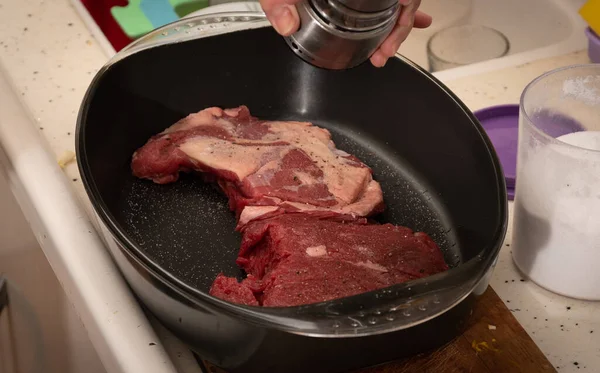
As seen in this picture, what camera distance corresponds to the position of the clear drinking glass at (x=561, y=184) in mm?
900

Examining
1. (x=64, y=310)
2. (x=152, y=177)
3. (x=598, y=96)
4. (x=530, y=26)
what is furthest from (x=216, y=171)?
(x=530, y=26)

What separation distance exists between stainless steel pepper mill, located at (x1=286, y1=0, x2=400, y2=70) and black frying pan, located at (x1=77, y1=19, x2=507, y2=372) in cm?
28

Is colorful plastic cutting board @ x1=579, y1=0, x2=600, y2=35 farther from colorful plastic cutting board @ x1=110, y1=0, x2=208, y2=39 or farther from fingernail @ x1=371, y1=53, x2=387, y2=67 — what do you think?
colorful plastic cutting board @ x1=110, y1=0, x2=208, y2=39

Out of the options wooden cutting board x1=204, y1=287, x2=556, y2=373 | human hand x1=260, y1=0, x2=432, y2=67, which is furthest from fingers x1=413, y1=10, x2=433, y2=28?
wooden cutting board x1=204, y1=287, x2=556, y2=373

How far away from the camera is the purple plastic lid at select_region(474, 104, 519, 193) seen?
49.5 inches

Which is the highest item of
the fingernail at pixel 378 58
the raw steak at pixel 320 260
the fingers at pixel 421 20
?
the fingernail at pixel 378 58

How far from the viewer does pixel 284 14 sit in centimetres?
83

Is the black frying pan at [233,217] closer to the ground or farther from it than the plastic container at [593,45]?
farther from it

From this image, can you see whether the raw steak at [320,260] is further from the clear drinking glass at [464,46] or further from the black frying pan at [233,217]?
the clear drinking glass at [464,46]

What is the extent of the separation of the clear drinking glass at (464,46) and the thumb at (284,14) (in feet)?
3.24

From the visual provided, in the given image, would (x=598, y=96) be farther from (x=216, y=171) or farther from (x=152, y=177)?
(x=152, y=177)

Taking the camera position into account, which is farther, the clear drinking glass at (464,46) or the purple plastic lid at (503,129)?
the clear drinking glass at (464,46)

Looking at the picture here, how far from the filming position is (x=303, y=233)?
40.3 inches

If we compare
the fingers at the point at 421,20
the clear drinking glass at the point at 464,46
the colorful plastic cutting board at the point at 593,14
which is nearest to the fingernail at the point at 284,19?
the fingers at the point at 421,20
